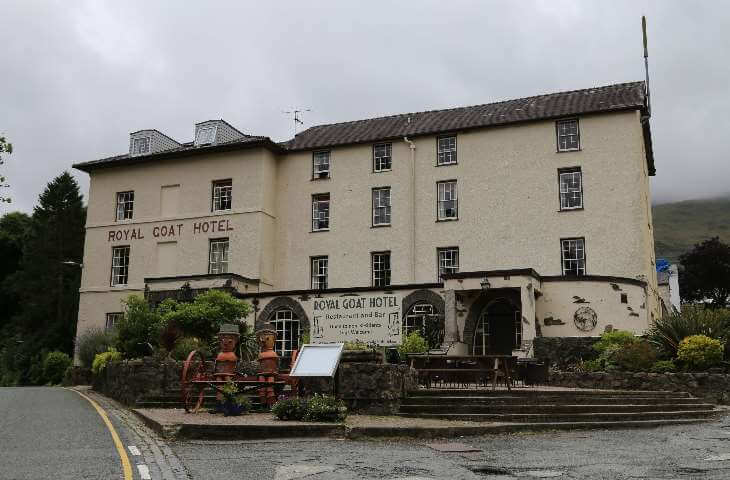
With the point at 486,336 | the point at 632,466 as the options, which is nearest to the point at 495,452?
the point at 632,466

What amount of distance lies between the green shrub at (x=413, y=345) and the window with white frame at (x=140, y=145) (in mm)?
18647

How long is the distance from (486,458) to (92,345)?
893 inches

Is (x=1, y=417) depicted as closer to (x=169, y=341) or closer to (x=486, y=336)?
(x=169, y=341)

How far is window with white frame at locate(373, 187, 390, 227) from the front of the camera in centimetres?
3203

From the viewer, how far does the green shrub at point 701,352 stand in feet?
60.2

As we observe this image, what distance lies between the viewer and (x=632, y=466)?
9500mm

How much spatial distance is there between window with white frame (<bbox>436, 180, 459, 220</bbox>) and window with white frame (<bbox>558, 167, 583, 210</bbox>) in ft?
13.7

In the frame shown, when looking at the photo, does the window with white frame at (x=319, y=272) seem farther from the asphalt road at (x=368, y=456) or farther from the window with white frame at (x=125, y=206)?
the asphalt road at (x=368, y=456)

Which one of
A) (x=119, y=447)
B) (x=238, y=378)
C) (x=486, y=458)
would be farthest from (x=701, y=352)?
(x=119, y=447)

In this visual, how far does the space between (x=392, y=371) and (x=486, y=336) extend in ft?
40.8

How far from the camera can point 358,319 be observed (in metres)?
26.5

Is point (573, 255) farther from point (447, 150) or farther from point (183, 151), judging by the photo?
point (183, 151)

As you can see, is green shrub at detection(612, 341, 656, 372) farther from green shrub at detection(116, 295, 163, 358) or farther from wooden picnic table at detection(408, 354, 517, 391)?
green shrub at detection(116, 295, 163, 358)

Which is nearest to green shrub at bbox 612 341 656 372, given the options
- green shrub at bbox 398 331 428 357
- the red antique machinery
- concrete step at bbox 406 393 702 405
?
concrete step at bbox 406 393 702 405
